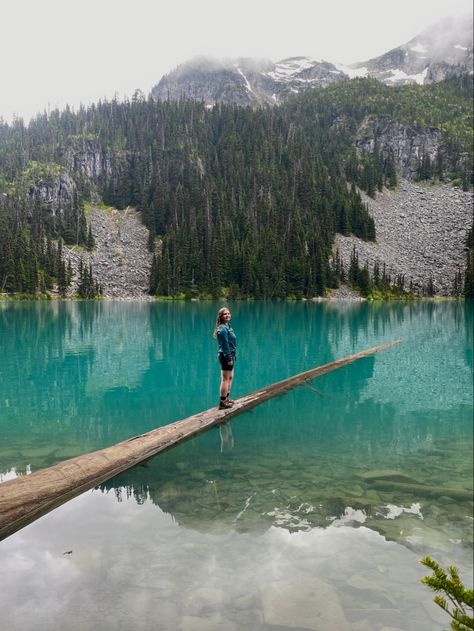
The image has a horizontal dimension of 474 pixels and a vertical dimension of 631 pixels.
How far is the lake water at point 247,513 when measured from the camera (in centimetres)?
630

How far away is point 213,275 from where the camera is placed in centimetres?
14062

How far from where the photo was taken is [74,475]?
335 inches

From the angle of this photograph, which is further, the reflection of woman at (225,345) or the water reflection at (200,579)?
the reflection of woman at (225,345)

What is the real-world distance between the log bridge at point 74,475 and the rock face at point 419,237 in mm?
145675

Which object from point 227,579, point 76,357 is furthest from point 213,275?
point 227,579

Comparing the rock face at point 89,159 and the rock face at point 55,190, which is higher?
the rock face at point 89,159

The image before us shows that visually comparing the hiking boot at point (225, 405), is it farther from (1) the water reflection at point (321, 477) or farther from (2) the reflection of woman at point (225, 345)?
(1) the water reflection at point (321, 477)

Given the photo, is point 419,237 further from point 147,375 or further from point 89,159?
point 147,375

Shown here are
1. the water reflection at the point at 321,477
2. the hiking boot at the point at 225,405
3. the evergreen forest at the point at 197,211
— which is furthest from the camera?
the evergreen forest at the point at 197,211

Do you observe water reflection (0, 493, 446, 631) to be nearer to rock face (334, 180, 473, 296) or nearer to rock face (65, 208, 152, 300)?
rock face (65, 208, 152, 300)

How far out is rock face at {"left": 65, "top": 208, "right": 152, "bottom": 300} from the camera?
141m

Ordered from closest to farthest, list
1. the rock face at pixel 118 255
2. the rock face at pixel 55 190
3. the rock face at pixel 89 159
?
the rock face at pixel 118 255 < the rock face at pixel 55 190 < the rock face at pixel 89 159

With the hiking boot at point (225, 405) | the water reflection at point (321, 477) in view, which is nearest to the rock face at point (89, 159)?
the water reflection at point (321, 477)

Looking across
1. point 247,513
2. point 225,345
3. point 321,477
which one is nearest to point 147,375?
point 225,345
